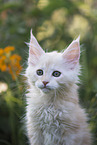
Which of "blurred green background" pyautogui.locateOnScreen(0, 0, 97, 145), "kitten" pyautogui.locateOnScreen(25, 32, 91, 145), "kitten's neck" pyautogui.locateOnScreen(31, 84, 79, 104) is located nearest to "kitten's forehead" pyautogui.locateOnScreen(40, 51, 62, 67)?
"kitten" pyautogui.locateOnScreen(25, 32, 91, 145)

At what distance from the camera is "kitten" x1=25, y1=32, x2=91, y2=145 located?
79cm

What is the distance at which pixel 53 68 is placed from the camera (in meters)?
0.79

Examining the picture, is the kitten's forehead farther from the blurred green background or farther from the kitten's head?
the blurred green background

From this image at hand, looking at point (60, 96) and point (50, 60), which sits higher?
point (50, 60)

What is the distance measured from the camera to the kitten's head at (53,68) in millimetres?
771

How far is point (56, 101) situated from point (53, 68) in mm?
169

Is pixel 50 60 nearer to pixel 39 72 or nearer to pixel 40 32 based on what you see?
pixel 39 72

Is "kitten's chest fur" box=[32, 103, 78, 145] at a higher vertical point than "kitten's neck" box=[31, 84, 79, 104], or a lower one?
lower

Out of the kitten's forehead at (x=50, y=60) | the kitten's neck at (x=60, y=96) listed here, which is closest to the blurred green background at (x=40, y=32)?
the kitten's neck at (x=60, y=96)

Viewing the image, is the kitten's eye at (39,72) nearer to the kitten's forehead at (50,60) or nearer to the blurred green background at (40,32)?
the kitten's forehead at (50,60)

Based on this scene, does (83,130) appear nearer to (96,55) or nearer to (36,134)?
(36,134)

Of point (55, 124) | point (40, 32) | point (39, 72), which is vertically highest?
point (40, 32)

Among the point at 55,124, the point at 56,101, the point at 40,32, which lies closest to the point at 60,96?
the point at 56,101

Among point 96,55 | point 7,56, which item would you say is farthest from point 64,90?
point 96,55
